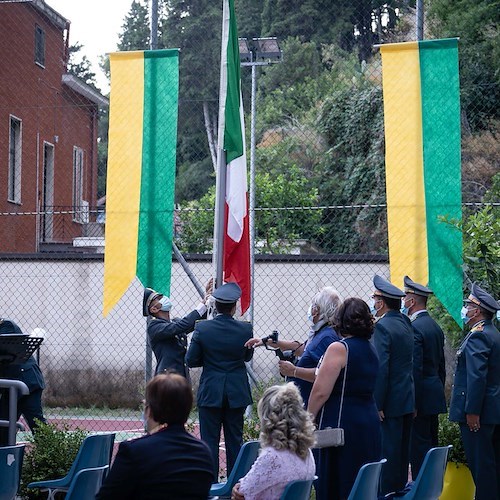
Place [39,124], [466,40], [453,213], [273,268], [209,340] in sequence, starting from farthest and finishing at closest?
[466,40] → [39,124] → [273,268] → [453,213] → [209,340]

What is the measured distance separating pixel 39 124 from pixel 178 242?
11.3 ft

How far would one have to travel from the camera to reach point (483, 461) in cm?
809

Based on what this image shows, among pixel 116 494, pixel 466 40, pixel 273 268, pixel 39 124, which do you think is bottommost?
pixel 116 494

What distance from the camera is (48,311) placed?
14.1 m

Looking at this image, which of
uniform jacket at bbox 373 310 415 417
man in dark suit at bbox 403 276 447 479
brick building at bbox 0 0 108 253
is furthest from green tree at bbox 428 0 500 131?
brick building at bbox 0 0 108 253

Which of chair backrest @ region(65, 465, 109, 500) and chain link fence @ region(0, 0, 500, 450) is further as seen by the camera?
chain link fence @ region(0, 0, 500, 450)

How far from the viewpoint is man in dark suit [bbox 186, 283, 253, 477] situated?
8008 mm

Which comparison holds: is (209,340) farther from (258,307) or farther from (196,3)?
(196,3)

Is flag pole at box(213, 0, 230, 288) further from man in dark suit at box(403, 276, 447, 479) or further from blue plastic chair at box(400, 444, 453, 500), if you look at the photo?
blue plastic chair at box(400, 444, 453, 500)

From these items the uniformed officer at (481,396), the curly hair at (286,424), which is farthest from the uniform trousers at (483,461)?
the curly hair at (286,424)

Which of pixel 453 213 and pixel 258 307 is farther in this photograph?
pixel 258 307

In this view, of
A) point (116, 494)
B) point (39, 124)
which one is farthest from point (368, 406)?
point (39, 124)

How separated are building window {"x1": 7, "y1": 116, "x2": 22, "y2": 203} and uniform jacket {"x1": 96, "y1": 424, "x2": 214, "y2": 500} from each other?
10.8 m

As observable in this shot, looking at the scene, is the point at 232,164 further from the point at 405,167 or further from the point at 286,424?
the point at 286,424
